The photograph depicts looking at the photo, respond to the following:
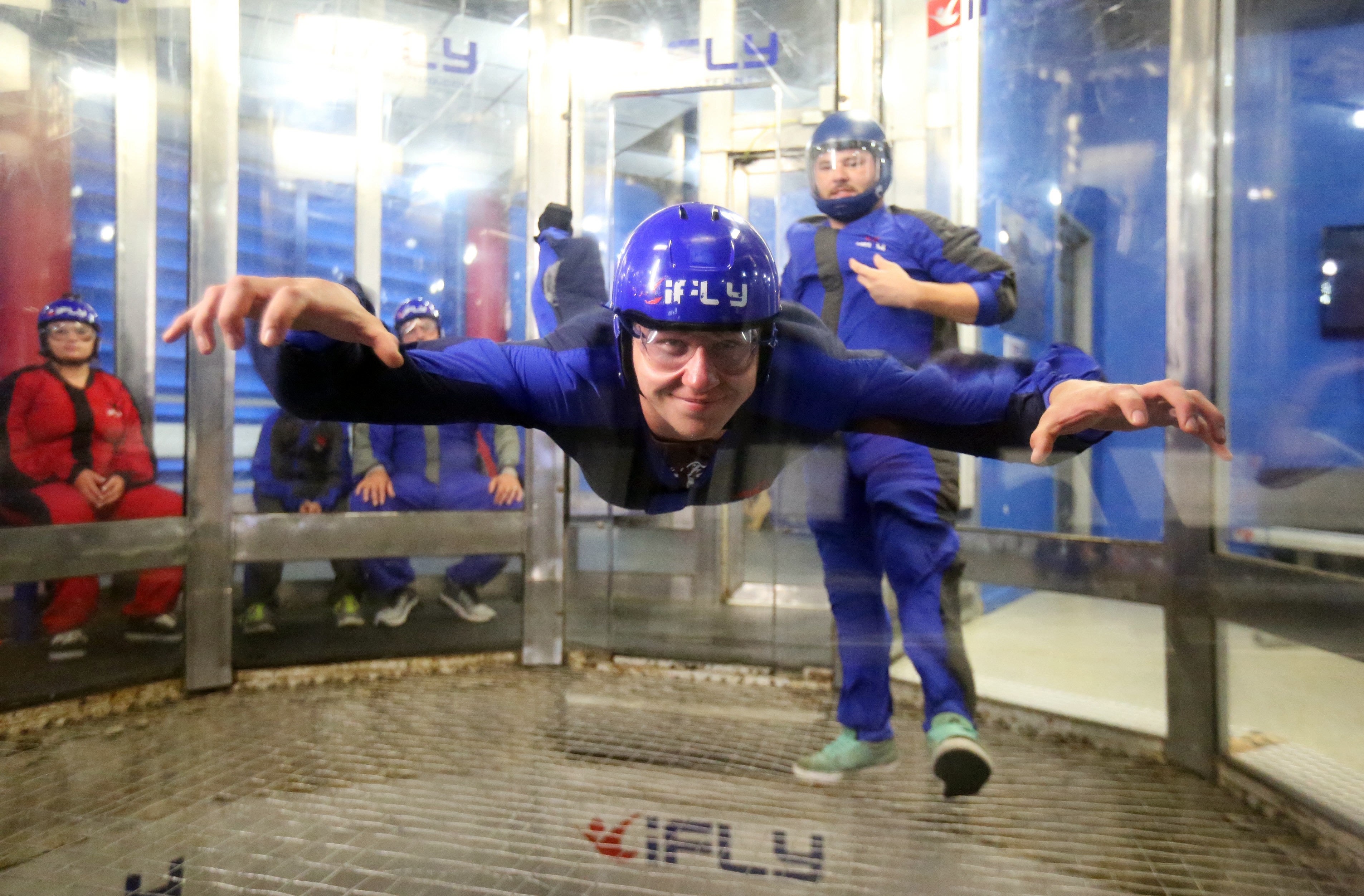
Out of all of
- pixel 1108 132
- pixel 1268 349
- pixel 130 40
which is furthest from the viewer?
pixel 130 40

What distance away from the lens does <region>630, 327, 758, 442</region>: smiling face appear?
3.16 ft

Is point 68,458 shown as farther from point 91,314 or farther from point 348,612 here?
point 348,612

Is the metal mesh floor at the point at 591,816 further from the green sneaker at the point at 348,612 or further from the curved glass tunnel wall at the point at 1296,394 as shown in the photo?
the green sneaker at the point at 348,612

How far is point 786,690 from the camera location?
220 cm

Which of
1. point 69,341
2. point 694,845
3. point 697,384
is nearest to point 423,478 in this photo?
point 69,341

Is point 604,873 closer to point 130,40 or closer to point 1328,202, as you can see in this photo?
point 1328,202

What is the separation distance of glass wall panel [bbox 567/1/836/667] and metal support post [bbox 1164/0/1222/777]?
2.42ft

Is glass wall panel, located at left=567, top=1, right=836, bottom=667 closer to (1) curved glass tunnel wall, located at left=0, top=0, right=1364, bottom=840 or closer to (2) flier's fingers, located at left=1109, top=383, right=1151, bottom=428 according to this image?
(1) curved glass tunnel wall, located at left=0, top=0, right=1364, bottom=840

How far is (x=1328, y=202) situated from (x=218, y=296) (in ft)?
5.21

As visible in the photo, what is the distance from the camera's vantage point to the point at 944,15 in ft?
5.85

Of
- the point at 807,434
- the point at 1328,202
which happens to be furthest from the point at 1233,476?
the point at 807,434

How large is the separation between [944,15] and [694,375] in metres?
1.29

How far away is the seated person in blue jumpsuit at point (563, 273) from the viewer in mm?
1285

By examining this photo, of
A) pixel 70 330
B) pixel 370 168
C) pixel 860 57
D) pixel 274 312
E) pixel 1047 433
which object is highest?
pixel 860 57
